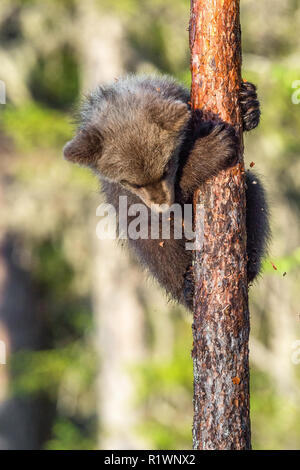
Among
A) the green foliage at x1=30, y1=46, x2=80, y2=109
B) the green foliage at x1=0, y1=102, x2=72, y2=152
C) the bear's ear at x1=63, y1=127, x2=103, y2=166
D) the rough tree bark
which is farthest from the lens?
the green foliage at x1=30, y1=46, x2=80, y2=109

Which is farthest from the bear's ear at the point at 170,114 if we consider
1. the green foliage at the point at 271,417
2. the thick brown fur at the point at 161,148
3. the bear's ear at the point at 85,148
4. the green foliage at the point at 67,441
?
the green foliage at the point at 67,441

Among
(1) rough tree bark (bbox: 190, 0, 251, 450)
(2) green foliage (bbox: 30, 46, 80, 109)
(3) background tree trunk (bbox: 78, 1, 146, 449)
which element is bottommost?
(1) rough tree bark (bbox: 190, 0, 251, 450)

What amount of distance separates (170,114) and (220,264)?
4.36 ft

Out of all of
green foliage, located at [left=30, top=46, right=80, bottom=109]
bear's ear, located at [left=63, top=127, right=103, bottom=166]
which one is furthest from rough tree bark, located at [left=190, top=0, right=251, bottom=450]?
green foliage, located at [left=30, top=46, right=80, bottom=109]

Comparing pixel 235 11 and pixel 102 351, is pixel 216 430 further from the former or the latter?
pixel 102 351

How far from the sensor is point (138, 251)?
248 inches

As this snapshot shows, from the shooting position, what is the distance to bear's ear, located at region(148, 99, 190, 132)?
5.09m

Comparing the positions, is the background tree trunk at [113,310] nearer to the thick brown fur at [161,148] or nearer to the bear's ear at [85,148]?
the thick brown fur at [161,148]

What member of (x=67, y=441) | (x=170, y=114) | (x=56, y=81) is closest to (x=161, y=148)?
(x=170, y=114)

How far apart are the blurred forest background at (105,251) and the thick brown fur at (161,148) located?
627cm

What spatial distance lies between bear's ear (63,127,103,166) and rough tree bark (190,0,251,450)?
905 mm

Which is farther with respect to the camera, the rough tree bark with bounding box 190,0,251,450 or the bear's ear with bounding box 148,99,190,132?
the bear's ear with bounding box 148,99,190,132

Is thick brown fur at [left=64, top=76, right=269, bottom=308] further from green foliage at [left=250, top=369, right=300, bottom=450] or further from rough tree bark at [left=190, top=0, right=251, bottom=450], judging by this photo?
green foliage at [left=250, top=369, right=300, bottom=450]

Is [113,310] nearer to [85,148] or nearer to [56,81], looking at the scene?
[56,81]
